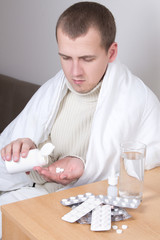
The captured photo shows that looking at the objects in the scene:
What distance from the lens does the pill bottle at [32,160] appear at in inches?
45.0

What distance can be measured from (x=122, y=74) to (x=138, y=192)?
553 millimetres

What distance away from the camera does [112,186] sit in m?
1.11

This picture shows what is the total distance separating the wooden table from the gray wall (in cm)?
87

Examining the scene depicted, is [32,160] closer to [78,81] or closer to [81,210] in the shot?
[81,210]

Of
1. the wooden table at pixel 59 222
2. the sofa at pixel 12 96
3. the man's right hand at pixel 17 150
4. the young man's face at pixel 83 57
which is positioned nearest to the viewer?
the wooden table at pixel 59 222

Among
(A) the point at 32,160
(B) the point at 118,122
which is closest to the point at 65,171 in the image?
(A) the point at 32,160

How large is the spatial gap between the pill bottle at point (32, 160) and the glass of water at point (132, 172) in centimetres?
21

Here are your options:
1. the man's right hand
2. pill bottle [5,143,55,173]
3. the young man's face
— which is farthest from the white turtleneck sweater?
pill bottle [5,143,55,173]

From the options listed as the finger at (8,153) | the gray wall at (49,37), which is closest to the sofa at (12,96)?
the gray wall at (49,37)

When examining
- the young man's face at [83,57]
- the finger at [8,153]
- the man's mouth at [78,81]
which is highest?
the young man's face at [83,57]

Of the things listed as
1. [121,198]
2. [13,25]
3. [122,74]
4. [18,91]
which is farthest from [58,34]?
[13,25]

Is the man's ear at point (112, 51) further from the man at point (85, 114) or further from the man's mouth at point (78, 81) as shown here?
the man's mouth at point (78, 81)

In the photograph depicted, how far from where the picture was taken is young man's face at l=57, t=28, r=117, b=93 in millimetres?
1343

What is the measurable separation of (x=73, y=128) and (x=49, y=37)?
A: 109cm
